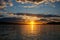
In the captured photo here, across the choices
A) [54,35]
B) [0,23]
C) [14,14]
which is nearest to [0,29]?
[0,23]

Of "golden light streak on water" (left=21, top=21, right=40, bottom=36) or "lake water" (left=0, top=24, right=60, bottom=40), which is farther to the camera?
"golden light streak on water" (left=21, top=21, right=40, bottom=36)

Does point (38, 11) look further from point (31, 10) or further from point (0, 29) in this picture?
point (0, 29)

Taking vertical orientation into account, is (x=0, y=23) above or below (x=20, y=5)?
below

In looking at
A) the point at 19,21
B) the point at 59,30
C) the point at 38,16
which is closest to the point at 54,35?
the point at 59,30

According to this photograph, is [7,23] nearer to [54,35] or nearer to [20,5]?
[20,5]

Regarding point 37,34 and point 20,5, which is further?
point 20,5

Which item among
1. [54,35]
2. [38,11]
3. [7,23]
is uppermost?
[38,11]

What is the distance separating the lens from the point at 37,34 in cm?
305

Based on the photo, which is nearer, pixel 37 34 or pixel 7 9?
pixel 37 34

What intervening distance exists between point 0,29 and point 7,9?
39cm

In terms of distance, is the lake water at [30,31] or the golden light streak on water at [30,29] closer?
the lake water at [30,31]

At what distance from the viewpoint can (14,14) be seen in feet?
10.6

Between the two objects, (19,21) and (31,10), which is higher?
(31,10)

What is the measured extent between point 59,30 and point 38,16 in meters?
0.46
